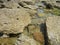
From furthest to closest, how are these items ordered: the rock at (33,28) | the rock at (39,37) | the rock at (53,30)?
the rock at (33,28) → the rock at (39,37) → the rock at (53,30)

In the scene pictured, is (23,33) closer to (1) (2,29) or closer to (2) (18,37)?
(2) (18,37)

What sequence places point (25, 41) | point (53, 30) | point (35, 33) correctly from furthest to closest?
1. point (35, 33)
2. point (53, 30)
3. point (25, 41)

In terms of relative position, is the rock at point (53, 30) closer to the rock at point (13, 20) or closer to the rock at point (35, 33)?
the rock at point (35, 33)

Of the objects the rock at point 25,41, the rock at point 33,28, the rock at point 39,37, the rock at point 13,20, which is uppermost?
the rock at point 13,20

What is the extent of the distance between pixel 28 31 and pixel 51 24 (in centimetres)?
28

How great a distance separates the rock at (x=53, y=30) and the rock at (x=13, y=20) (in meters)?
0.28

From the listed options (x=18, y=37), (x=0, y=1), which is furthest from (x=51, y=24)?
(x=0, y=1)

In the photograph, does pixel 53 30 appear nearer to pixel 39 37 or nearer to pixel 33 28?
pixel 39 37

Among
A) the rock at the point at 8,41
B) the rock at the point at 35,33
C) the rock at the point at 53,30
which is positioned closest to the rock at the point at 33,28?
the rock at the point at 35,33

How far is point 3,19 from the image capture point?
2.16m

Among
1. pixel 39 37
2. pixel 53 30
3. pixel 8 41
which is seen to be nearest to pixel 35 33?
pixel 39 37

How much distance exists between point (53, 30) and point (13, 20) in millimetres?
491

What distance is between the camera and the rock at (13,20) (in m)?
2.03

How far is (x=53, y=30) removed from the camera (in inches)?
78.7
